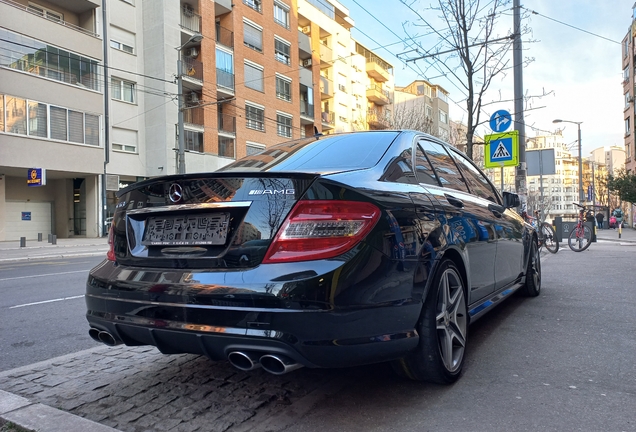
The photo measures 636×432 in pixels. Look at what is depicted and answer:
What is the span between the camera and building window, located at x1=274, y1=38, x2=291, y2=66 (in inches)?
1458

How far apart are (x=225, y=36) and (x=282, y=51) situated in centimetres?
636

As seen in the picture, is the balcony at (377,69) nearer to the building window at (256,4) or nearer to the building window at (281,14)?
the building window at (281,14)

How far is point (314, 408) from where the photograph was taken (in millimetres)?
2619

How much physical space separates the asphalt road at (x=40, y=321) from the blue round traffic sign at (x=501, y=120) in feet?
31.8

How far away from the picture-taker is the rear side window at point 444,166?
11.4 feet

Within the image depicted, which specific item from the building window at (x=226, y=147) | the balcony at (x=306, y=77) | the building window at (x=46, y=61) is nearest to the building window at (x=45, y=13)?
the building window at (x=46, y=61)

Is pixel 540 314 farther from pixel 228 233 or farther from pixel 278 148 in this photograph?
pixel 228 233

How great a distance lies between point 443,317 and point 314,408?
0.91m

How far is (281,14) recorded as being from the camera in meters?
37.8

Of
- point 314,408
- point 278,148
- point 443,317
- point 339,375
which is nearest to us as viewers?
point 314,408

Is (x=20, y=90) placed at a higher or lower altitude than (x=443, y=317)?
higher

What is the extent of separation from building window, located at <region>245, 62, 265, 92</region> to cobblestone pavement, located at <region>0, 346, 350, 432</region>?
31827 millimetres

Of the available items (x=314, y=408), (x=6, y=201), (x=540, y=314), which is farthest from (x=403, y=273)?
(x=6, y=201)

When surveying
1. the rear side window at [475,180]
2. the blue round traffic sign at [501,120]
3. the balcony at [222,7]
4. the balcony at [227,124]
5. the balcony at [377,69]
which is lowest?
the rear side window at [475,180]
